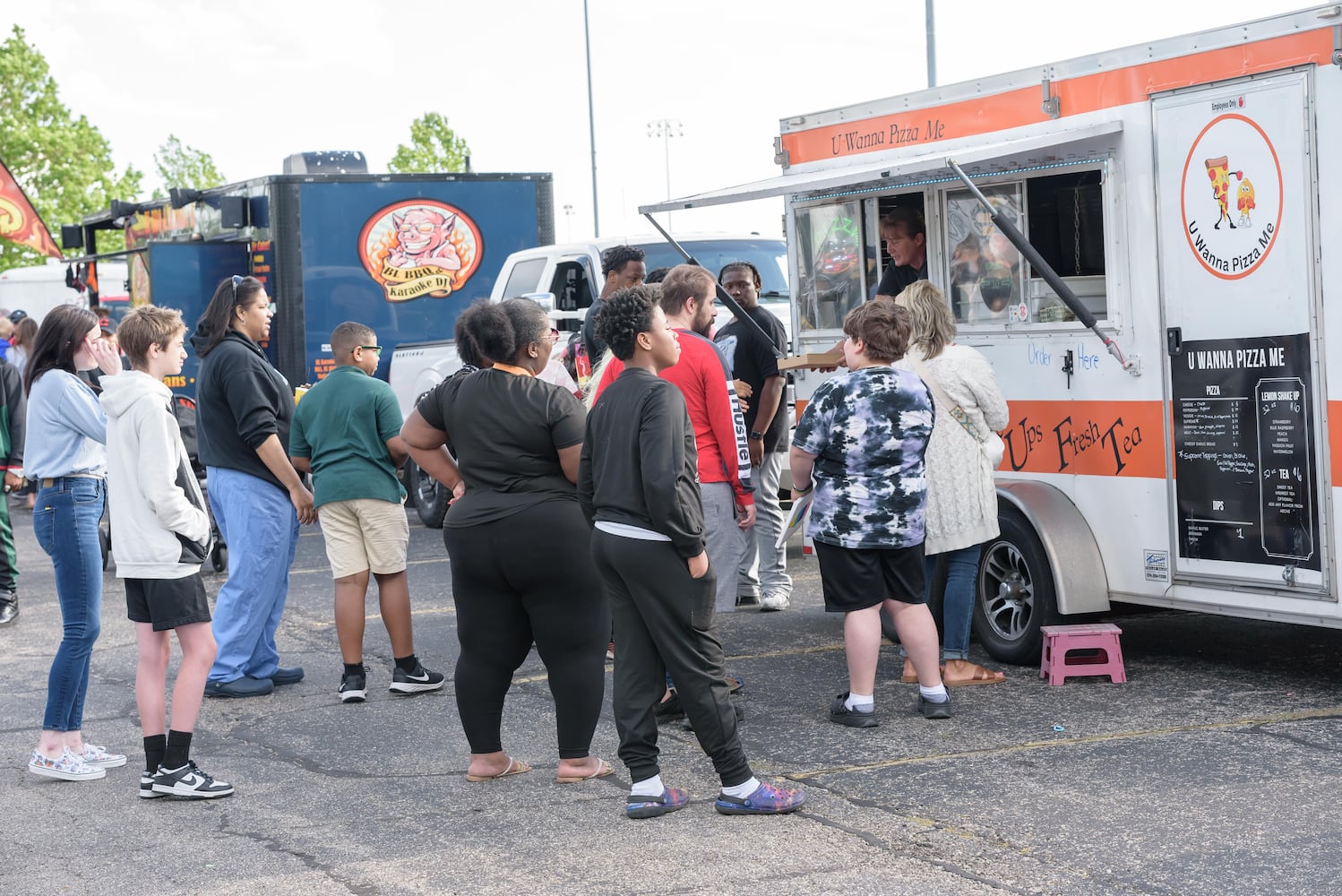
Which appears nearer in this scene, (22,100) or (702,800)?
(702,800)

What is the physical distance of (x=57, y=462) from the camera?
6578 mm

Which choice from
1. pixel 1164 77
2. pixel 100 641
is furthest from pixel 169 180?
pixel 1164 77

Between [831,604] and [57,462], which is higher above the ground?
[57,462]

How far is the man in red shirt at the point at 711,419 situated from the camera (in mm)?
6605

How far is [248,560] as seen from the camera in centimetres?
772

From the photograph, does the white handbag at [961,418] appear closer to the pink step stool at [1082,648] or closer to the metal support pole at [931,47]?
the pink step stool at [1082,648]

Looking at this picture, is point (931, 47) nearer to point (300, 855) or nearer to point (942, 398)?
point (942, 398)

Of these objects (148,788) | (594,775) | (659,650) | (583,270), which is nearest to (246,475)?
(148,788)

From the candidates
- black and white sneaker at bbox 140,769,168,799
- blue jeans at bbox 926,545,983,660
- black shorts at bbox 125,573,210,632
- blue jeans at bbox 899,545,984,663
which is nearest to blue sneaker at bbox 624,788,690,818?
black shorts at bbox 125,573,210,632

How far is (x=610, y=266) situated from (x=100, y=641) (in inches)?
158

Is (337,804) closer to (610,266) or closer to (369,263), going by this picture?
(610,266)

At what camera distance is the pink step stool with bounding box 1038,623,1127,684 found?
713 centimetres

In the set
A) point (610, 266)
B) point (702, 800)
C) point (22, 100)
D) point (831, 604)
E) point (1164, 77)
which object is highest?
point (22, 100)

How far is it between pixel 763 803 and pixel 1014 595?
2.82 metres
